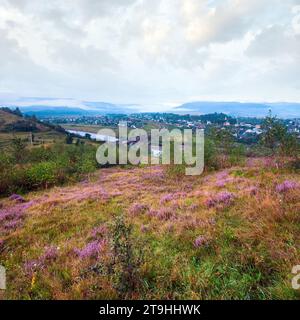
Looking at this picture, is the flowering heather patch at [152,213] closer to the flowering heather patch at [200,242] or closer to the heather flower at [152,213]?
the heather flower at [152,213]

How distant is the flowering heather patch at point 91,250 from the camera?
672 centimetres

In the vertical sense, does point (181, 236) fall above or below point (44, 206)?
above

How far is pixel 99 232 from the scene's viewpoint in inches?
350

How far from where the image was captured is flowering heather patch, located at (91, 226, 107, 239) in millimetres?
8509

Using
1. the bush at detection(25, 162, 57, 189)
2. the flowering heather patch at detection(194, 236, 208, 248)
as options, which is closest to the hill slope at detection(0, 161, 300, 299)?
the flowering heather patch at detection(194, 236, 208, 248)

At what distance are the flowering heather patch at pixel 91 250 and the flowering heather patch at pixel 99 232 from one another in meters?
0.96

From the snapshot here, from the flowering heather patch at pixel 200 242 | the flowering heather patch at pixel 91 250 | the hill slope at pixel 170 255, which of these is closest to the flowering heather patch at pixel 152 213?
the hill slope at pixel 170 255

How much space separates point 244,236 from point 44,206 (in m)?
12.7

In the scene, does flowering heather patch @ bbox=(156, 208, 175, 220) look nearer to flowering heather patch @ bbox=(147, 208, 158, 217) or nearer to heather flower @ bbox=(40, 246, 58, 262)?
flowering heather patch @ bbox=(147, 208, 158, 217)

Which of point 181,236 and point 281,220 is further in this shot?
point 181,236
